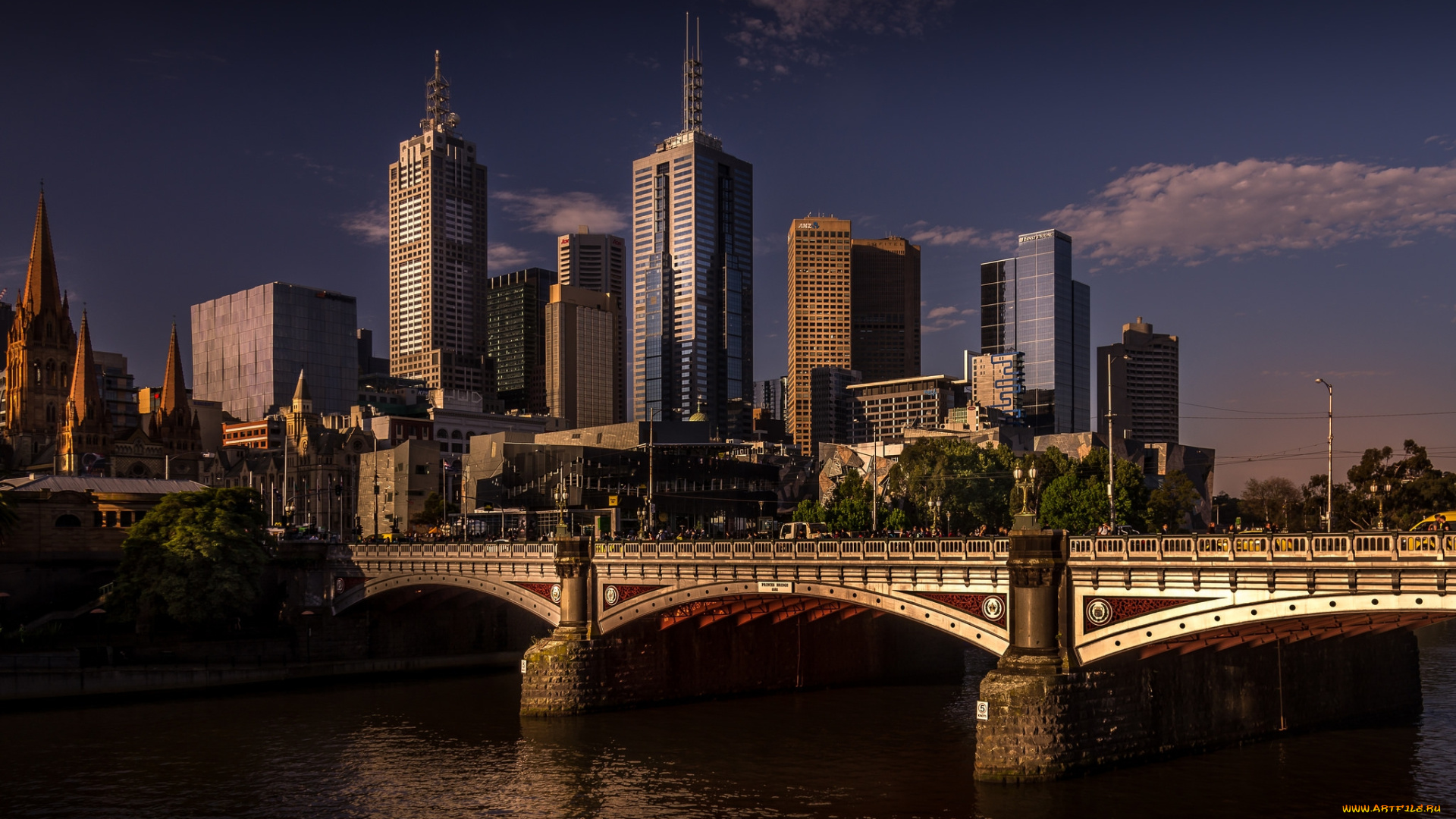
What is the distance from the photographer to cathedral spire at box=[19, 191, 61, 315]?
190 m

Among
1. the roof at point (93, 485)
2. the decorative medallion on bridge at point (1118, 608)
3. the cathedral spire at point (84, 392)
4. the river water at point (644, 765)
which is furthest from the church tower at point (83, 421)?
the decorative medallion on bridge at point (1118, 608)

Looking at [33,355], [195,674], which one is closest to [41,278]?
[33,355]

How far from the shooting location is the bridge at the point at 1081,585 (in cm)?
4212

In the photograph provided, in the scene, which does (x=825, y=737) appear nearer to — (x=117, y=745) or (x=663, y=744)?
(x=663, y=744)

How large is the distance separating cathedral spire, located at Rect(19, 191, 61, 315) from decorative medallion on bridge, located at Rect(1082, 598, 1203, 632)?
601 ft

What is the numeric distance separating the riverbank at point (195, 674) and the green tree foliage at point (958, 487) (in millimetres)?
50581

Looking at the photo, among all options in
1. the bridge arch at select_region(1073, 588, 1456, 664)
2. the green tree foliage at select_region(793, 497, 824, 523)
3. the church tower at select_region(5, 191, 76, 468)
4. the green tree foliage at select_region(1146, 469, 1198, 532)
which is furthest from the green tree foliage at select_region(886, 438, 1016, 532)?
the church tower at select_region(5, 191, 76, 468)

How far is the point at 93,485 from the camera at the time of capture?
4454 inches

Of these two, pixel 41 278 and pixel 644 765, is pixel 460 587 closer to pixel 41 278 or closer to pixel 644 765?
pixel 644 765

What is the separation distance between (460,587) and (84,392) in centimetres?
13499

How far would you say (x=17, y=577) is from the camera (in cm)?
9625

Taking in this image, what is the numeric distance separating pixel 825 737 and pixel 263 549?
52440 mm

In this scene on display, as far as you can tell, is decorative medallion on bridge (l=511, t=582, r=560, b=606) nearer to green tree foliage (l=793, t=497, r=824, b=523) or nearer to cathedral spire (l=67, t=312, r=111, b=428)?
green tree foliage (l=793, t=497, r=824, b=523)

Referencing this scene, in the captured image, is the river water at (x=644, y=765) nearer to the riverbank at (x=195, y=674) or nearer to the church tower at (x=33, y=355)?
the riverbank at (x=195, y=674)
